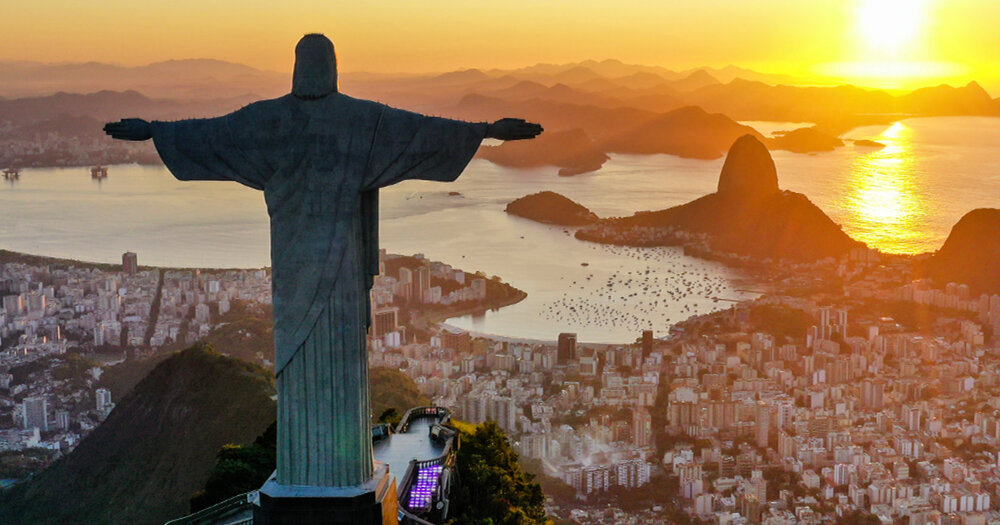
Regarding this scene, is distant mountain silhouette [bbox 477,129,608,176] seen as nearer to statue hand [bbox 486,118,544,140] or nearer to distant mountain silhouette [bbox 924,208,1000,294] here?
distant mountain silhouette [bbox 924,208,1000,294]

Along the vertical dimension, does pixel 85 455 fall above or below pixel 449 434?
below

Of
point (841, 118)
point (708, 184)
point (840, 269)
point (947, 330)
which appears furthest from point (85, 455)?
point (841, 118)

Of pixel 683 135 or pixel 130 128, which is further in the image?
pixel 683 135

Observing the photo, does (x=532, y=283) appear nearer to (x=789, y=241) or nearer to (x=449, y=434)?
(x=789, y=241)

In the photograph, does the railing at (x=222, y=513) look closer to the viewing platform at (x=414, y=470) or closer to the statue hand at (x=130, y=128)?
the viewing platform at (x=414, y=470)

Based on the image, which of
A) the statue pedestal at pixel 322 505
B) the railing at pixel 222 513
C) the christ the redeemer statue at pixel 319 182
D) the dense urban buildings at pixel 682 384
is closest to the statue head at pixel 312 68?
the christ the redeemer statue at pixel 319 182

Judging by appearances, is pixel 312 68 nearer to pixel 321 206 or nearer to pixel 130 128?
pixel 321 206

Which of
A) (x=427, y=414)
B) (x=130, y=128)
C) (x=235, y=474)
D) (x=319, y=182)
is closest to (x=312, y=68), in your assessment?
(x=319, y=182)
